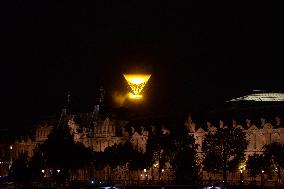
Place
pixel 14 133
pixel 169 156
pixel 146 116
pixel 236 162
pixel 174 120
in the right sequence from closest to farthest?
1. pixel 236 162
2. pixel 169 156
3. pixel 174 120
4. pixel 146 116
5. pixel 14 133

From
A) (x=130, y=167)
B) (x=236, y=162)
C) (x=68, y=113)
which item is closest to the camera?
(x=236, y=162)

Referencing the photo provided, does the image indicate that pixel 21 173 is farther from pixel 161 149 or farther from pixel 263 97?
pixel 263 97

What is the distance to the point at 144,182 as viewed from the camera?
308ft

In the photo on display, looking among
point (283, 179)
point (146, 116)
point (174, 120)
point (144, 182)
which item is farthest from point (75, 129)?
point (283, 179)

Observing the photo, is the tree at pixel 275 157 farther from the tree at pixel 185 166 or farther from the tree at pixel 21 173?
the tree at pixel 21 173

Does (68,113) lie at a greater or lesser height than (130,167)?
greater

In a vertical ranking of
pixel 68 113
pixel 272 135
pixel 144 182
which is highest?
pixel 68 113

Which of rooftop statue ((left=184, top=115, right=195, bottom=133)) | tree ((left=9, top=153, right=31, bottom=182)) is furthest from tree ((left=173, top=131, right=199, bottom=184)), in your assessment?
tree ((left=9, top=153, right=31, bottom=182))

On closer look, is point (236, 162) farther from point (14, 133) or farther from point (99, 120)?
point (14, 133)

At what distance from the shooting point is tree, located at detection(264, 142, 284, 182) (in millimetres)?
84488

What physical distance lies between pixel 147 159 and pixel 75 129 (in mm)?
47216

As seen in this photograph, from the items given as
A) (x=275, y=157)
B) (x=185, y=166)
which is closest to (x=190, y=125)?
(x=185, y=166)

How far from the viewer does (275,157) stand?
281ft

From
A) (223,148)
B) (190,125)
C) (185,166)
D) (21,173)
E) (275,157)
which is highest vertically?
(190,125)
